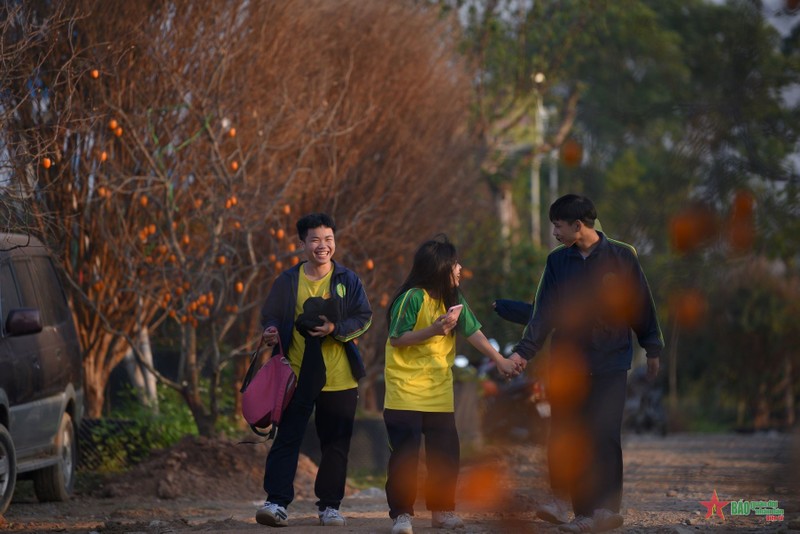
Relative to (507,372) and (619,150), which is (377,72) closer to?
(507,372)

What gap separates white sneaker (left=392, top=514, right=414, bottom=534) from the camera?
21.9 ft

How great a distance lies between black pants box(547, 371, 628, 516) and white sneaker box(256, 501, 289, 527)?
63.3 inches

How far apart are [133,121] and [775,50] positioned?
29.7 ft

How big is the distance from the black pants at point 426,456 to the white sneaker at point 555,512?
1.77ft

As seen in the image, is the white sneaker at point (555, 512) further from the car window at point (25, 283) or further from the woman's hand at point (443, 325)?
the car window at point (25, 283)

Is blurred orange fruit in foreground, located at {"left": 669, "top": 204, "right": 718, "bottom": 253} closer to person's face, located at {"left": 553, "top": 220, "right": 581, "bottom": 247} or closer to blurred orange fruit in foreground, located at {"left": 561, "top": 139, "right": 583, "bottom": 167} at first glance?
blurred orange fruit in foreground, located at {"left": 561, "top": 139, "right": 583, "bottom": 167}

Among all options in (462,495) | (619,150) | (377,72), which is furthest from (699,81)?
(377,72)

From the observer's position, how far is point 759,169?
3264 millimetres

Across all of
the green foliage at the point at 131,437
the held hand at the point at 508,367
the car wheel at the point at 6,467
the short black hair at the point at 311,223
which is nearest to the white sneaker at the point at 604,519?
the held hand at the point at 508,367

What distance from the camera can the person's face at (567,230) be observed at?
279 inches

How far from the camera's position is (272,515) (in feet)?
23.8

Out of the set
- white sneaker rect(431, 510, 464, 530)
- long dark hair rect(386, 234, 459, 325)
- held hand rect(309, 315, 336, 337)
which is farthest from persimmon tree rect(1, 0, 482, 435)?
white sneaker rect(431, 510, 464, 530)

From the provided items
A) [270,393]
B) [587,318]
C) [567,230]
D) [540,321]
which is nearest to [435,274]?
[540,321]

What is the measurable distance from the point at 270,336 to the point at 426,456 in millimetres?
1086
